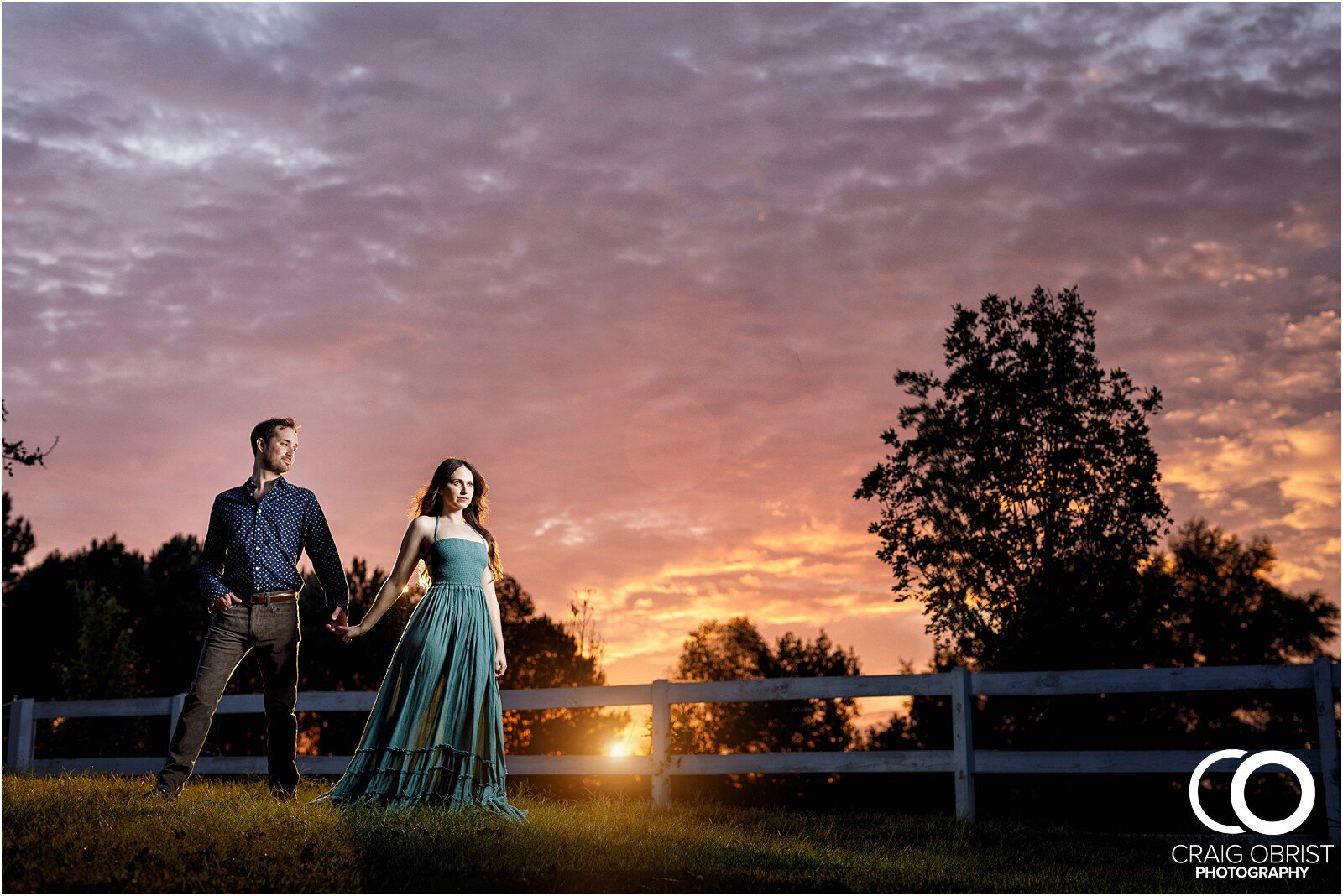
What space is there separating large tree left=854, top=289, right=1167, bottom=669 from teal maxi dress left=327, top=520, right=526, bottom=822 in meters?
15.9

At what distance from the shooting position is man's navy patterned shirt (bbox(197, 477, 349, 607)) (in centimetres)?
760

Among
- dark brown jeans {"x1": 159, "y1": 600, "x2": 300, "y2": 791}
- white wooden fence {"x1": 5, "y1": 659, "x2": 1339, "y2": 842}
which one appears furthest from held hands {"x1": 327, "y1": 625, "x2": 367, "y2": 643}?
white wooden fence {"x1": 5, "y1": 659, "x2": 1339, "y2": 842}

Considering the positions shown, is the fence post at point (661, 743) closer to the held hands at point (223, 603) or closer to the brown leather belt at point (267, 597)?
the brown leather belt at point (267, 597)

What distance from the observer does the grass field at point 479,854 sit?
5523 millimetres

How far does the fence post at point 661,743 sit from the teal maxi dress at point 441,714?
10.0 ft

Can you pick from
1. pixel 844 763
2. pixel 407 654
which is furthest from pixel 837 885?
pixel 844 763

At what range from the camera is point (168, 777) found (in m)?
7.55

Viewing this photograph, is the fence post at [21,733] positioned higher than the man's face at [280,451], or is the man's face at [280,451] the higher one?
the man's face at [280,451]

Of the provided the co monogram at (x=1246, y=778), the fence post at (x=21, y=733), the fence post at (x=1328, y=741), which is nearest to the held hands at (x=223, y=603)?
the co monogram at (x=1246, y=778)

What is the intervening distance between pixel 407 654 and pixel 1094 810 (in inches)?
760

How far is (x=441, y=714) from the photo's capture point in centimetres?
723

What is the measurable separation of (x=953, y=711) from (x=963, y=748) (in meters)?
0.34

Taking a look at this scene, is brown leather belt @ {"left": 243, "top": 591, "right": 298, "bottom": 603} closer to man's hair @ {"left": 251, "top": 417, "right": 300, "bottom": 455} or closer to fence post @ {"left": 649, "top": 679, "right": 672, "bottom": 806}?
man's hair @ {"left": 251, "top": 417, "right": 300, "bottom": 455}

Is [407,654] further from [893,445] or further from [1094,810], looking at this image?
[1094,810]
